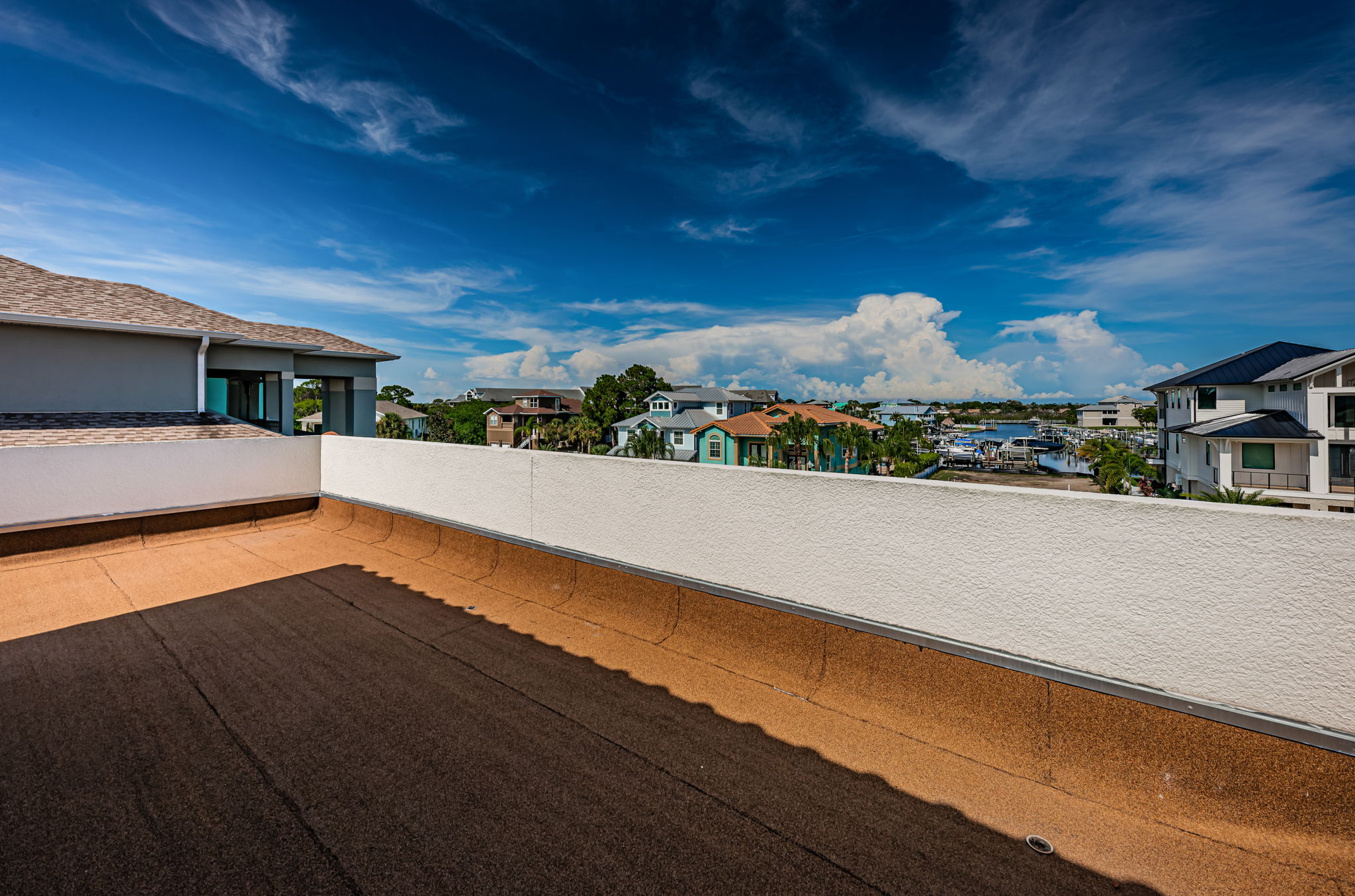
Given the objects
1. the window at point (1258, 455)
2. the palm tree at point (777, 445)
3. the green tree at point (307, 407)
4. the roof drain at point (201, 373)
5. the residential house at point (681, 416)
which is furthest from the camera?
the green tree at point (307, 407)

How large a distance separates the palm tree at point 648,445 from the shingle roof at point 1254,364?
116 feet

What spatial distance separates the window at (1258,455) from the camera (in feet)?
84.6

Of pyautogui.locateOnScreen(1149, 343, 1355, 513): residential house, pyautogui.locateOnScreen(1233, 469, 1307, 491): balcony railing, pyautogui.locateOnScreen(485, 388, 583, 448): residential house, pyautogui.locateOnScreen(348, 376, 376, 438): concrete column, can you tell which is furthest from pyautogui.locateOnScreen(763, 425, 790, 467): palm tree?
pyautogui.locateOnScreen(348, 376, 376, 438): concrete column

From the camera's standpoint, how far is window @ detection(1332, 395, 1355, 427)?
23.3 m

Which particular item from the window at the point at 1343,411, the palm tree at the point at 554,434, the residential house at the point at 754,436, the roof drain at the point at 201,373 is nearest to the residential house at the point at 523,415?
the palm tree at the point at 554,434

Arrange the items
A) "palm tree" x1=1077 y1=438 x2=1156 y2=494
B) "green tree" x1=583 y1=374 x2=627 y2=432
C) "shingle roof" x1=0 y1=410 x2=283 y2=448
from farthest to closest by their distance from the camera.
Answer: "green tree" x1=583 y1=374 x2=627 y2=432 → "palm tree" x1=1077 y1=438 x2=1156 y2=494 → "shingle roof" x1=0 y1=410 x2=283 y2=448

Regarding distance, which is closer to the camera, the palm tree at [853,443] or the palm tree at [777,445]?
the palm tree at [777,445]

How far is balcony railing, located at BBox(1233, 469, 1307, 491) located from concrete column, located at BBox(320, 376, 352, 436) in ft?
127

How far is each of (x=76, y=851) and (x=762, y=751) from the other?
10.5 feet

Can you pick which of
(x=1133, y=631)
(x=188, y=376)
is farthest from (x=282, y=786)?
(x=188, y=376)

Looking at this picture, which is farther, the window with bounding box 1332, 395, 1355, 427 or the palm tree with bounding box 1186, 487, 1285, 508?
the palm tree with bounding box 1186, 487, 1285, 508

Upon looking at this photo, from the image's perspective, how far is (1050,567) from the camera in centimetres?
295

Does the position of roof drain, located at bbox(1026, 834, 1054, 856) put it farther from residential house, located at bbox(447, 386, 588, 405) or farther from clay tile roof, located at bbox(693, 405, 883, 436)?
residential house, located at bbox(447, 386, 588, 405)

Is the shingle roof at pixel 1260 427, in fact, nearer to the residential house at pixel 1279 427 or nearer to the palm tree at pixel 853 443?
the residential house at pixel 1279 427
